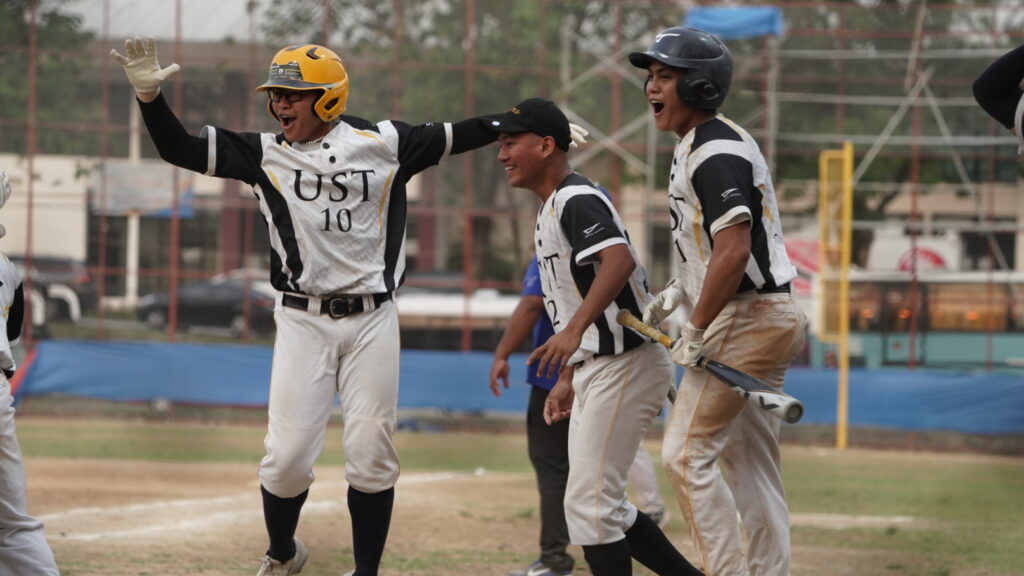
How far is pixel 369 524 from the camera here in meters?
5.83

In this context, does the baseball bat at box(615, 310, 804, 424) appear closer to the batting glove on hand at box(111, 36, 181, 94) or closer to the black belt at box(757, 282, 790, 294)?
the black belt at box(757, 282, 790, 294)

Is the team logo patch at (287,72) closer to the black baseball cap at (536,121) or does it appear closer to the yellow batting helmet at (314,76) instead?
the yellow batting helmet at (314,76)

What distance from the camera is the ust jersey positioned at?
5809mm

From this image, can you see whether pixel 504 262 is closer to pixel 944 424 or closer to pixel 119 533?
pixel 944 424

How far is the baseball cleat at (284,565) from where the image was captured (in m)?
5.99

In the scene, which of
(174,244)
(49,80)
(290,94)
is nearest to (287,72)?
(290,94)

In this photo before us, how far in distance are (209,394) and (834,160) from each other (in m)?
9.99

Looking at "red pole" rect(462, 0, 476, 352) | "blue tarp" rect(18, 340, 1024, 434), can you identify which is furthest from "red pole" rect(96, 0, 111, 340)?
"red pole" rect(462, 0, 476, 352)

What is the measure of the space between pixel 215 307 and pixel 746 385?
17.8 meters

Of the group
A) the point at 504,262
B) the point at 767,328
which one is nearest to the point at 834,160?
the point at 504,262

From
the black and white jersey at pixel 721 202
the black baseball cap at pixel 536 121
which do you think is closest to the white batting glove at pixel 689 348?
the black and white jersey at pixel 721 202

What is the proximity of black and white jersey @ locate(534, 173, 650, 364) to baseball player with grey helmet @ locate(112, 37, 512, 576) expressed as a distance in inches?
29.4

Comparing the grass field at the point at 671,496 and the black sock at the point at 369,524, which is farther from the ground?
the black sock at the point at 369,524

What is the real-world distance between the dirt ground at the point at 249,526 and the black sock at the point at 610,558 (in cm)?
165
